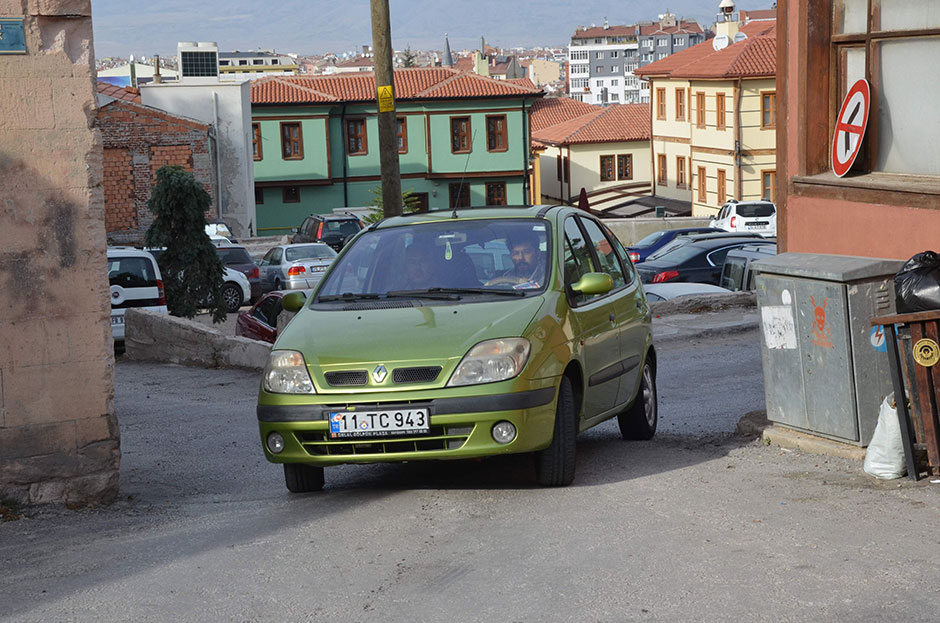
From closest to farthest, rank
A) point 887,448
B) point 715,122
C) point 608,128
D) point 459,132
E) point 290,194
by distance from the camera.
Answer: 1. point 887,448
2. point 715,122
3. point 290,194
4. point 459,132
5. point 608,128

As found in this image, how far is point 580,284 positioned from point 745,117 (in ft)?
173

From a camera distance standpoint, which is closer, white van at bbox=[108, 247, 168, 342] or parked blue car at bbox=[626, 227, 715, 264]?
white van at bbox=[108, 247, 168, 342]

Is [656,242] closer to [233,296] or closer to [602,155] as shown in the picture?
[233,296]

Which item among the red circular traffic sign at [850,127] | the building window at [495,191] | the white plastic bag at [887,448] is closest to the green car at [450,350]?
the white plastic bag at [887,448]

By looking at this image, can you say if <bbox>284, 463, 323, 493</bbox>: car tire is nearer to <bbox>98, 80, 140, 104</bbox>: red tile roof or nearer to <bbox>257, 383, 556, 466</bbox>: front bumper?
<bbox>257, 383, 556, 466</bbox>: front bumper

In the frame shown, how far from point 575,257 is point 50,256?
3.24m

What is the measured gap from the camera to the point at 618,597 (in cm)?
509

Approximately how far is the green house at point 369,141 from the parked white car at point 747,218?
19145mm

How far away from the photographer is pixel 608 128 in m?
76.1

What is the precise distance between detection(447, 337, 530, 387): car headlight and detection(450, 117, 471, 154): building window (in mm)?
59343

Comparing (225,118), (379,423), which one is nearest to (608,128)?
(225,118)

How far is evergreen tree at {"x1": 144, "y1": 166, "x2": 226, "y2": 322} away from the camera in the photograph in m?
23.0

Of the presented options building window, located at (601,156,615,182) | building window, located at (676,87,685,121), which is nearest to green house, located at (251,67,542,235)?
building window, located at (676,87,685,121)

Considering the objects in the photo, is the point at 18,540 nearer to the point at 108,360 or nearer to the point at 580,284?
the point at 108,360
